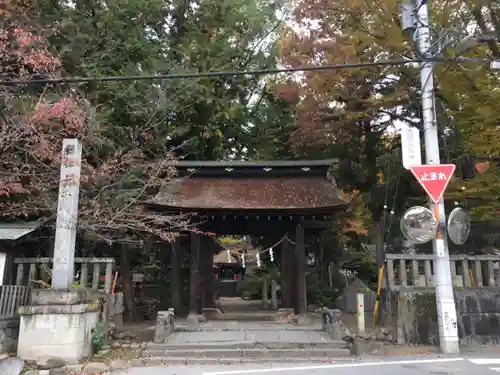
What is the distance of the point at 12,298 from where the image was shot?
9.00 meters

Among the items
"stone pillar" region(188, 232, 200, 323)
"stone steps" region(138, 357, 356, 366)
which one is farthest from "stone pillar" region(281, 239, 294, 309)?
"stone steps" region(138, 357, 356, 366)

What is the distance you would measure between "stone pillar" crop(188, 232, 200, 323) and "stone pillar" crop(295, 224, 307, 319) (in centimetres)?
317

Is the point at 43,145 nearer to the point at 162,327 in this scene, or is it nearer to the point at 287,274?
the point at 162,327

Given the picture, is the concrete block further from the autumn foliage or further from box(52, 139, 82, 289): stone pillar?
the autumn foliage

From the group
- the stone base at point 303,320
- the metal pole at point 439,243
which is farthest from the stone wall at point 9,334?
the metal pole at point 439,243

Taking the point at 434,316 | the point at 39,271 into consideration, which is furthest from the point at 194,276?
the point at 434,316

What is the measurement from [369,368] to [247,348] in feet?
9.45

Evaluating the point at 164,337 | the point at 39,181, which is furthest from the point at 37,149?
the point at 164,337

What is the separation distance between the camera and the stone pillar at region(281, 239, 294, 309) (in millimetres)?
13328

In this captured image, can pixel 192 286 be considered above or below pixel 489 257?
below

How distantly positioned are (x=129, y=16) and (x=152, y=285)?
10.9 m

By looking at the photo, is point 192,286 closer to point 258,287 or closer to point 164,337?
point 164,337

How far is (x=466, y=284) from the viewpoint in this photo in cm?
1050

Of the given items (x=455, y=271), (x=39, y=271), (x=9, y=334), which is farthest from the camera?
(x=455, y=271)
